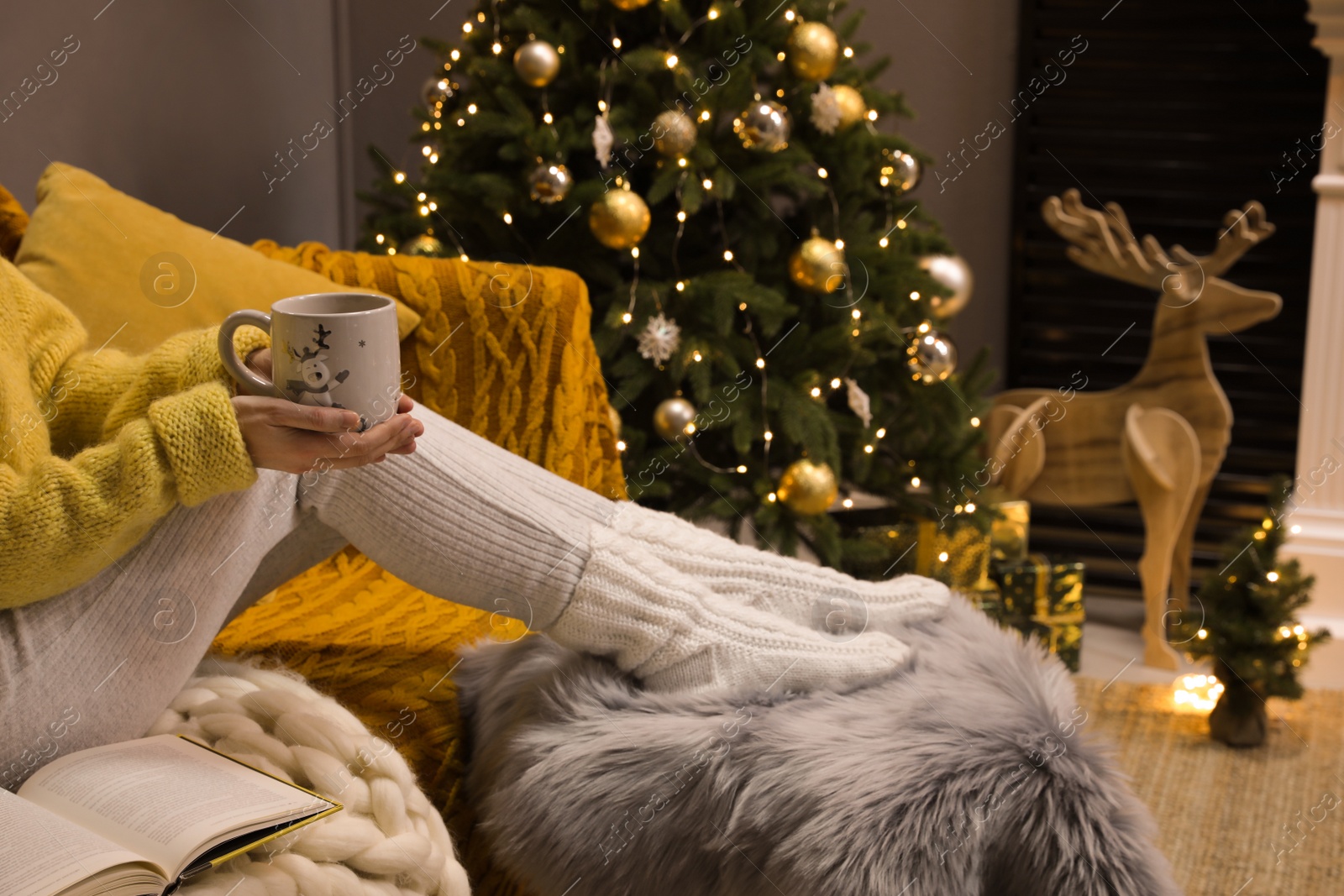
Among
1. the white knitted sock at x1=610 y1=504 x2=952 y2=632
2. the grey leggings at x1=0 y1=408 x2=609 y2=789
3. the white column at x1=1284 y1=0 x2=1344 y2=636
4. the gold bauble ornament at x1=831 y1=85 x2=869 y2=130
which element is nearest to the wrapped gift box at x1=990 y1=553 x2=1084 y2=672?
the white column at x1=1284 y1=0 x2=1344 y2=636

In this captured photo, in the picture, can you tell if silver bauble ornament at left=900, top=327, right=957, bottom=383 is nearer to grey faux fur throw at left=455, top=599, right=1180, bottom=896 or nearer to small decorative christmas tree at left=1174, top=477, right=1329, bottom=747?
small decorative christmas tree at left=1174, top=477, right=1329, bottom=747

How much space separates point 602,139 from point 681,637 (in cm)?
99

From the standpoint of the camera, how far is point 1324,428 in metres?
2.11

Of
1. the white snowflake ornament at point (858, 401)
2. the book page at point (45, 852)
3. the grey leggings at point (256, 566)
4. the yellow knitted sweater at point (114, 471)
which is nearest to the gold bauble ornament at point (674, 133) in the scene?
the white snowflake ornament at point (858, 401)

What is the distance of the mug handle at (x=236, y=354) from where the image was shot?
32.6 inches

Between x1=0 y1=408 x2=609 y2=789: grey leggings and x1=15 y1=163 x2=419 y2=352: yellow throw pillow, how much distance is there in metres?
0.29

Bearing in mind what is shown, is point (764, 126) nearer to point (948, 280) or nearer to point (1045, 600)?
point (948, 280)

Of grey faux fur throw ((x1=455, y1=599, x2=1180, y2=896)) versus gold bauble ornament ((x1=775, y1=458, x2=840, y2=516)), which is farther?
gold bauble ornament ((x1=775, y1=458, x2=840, y2=516))

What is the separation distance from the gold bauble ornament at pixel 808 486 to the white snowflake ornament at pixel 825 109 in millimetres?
538

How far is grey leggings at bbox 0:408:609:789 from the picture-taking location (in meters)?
0.86

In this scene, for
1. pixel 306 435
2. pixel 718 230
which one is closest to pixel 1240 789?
pixel 718 230

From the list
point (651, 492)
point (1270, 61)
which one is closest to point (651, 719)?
point (651, 492)

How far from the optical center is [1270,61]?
7.42 feet

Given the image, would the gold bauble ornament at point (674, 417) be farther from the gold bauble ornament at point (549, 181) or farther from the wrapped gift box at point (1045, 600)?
the wrapped gift box at point (1045, 600)
